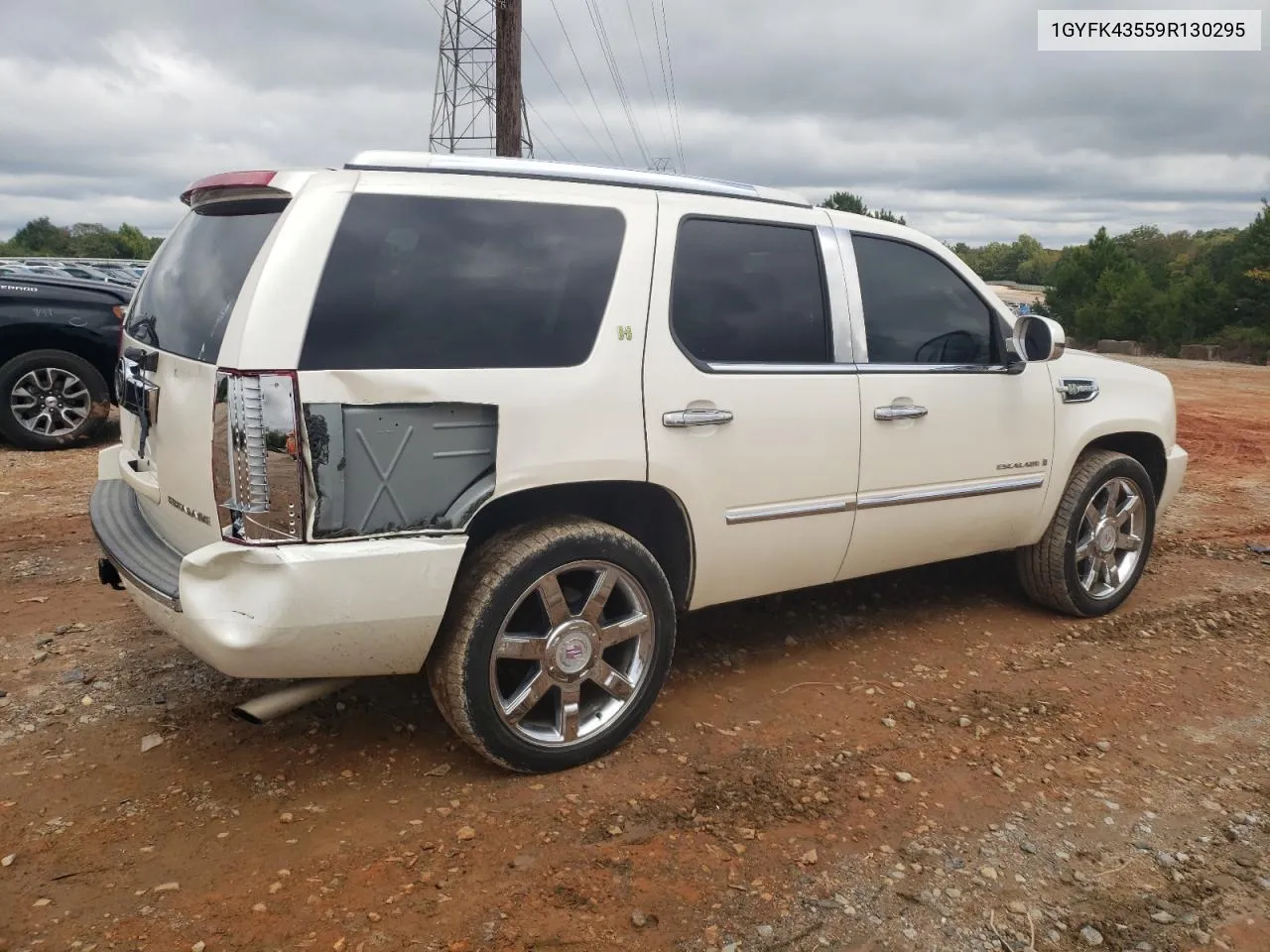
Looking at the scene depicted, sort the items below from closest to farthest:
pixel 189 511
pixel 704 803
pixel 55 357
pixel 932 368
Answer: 1. pixel 189 511
2. pixel 704 803
3. pixel 932 368
4. pixel 55 357

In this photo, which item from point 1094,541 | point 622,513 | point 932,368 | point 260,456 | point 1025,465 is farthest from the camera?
point 1094,541

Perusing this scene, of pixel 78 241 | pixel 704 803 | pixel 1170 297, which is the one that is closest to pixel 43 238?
pixel 78 241

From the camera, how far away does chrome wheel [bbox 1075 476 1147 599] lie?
188 inches

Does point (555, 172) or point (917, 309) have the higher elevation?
point (555, 172)

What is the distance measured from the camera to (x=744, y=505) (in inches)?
138

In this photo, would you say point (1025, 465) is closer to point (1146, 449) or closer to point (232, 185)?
point (1146, 449)

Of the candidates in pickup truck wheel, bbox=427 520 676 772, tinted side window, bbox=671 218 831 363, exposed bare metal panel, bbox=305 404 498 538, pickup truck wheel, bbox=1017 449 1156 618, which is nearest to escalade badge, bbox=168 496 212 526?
exposed bare metal panel, bbox=305 404 498 538

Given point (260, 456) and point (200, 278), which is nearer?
point (260, 456)

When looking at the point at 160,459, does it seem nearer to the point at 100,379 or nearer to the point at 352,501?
the point at 352,501

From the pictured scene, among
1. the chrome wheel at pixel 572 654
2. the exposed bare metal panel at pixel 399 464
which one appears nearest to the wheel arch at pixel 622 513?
the exposed bare metal panel at pixel 399 464

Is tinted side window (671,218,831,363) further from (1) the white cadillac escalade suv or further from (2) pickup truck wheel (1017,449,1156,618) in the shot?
(2) pickup truck wheel (1017,449,1156,618)

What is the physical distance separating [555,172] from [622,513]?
116 centimetres

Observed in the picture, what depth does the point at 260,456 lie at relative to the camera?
2.63 m

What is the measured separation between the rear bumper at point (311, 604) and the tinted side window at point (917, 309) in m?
1.97
